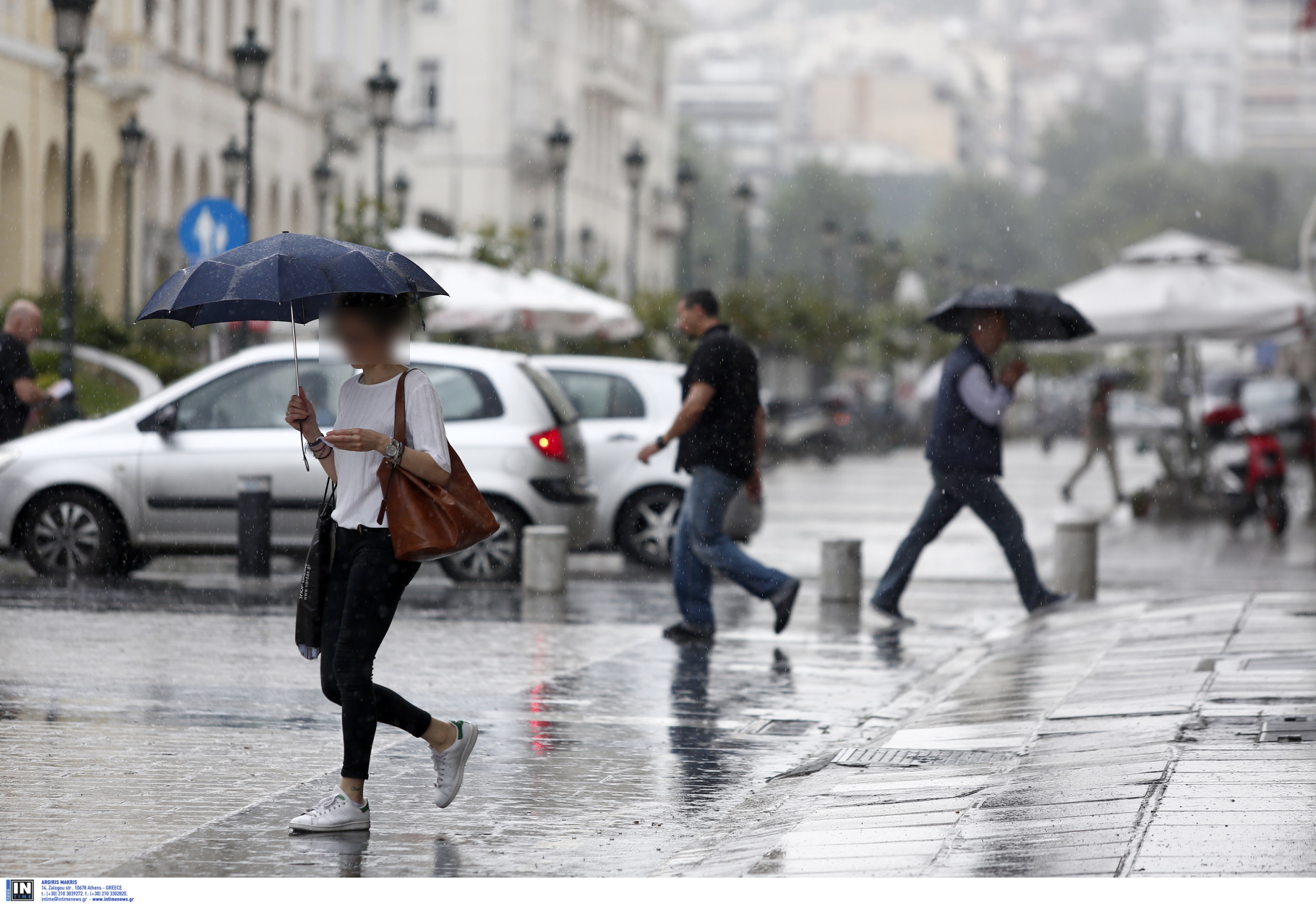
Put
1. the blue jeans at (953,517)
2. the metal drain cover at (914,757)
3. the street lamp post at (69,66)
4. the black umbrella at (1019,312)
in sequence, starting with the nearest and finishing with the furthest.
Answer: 1. the metal drain cover at (914,757)
2. the blue jeans at (953,517)
3. the black umbrella at (1019,312)
4. the street lamp post at (69,66)

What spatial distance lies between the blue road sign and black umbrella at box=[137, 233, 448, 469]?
12205mm

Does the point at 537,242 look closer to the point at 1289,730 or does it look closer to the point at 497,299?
the point at 497,299

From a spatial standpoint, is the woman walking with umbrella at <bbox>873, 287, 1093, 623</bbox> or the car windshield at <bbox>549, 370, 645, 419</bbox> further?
the car windshield at <bbox>549, 370, 645, 419</bbox>

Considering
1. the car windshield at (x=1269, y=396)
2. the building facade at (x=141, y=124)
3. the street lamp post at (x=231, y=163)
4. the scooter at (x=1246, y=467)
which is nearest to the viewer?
the scooter at (x=1246, y=467)

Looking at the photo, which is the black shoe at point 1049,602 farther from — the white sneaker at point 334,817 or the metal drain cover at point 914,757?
the white sneaker at point 334,817

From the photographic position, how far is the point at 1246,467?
23.3 meters

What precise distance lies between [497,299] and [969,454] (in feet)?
41.4

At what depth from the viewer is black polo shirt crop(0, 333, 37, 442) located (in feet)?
47.0

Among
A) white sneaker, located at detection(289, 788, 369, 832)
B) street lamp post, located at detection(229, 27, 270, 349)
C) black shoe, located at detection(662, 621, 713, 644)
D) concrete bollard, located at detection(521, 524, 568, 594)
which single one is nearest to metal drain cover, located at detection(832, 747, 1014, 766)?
white sneaker, located at detection(289, 788, 369, 832)

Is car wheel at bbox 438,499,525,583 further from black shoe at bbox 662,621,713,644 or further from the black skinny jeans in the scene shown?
the black skinny jeans

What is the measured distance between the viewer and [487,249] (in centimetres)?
2839

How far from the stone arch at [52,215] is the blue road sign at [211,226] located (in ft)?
64.1

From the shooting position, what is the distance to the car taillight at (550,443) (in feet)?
49.0

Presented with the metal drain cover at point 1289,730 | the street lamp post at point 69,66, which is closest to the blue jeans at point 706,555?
the metal drain cover at point 1289,730
